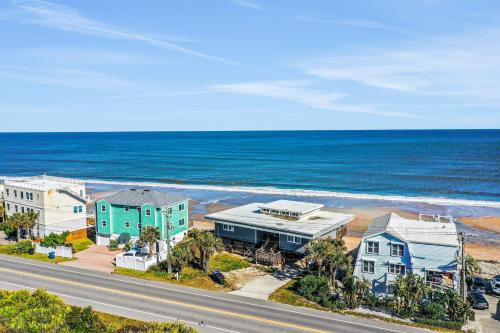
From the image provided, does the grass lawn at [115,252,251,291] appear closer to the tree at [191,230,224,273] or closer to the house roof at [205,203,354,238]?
the tree at [191,230,224,273]

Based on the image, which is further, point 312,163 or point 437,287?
point 312,163

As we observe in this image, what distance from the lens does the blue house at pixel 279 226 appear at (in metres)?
50.1

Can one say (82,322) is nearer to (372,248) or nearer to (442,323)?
(442,323)

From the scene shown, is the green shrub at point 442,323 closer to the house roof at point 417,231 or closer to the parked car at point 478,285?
the house roof at point 417,231

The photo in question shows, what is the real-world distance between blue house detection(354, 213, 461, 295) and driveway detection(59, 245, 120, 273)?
92.1 feet

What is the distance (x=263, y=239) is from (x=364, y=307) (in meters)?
17.9

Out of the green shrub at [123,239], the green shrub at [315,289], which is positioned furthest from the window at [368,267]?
the green shrub at [123,239]

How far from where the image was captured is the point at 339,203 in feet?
297

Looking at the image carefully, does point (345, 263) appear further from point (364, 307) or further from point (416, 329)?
point (416, 329)

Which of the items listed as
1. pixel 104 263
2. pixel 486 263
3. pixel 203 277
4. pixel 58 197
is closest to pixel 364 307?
pixel 203 277

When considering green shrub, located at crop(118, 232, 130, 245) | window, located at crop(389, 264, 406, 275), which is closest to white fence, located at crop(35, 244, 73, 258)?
green shrub, located at crop(118, 232, 130, 245)

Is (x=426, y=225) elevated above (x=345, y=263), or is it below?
above

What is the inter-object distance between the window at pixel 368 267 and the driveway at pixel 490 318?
9.57m

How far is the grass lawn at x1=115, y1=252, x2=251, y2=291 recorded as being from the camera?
4316 centimetres
